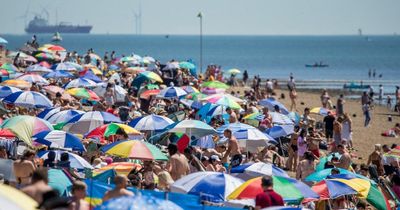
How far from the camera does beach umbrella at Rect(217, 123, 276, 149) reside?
16.4 metres

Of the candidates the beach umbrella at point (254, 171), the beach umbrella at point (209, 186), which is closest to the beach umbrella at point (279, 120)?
the beach umbrella at point (254, 171)

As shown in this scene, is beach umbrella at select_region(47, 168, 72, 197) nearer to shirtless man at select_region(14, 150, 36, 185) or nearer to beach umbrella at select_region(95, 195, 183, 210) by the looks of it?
shirtless man at select_region(14, 150, 36, 185)

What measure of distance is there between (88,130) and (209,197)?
684cm

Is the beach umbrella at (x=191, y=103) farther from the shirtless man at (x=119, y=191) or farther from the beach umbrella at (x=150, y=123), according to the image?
the shirtless man at (x=119, y=191)

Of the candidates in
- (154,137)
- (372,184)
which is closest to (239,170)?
(372,184)

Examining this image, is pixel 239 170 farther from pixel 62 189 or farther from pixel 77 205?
pixel 77 205

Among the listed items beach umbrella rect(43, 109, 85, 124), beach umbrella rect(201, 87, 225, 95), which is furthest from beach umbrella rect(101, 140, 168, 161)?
beach umbrella rect(201, 87, 225, 95)

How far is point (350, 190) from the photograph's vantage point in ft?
39.2

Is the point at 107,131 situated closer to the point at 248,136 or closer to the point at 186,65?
the point at 248,136

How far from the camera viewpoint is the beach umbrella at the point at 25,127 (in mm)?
14140

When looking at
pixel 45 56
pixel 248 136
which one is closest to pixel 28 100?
pixel 248 136

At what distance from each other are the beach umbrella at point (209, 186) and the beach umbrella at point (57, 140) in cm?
386

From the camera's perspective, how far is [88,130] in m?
16.8

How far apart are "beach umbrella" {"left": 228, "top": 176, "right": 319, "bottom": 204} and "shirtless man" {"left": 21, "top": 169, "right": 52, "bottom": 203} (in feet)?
8.75
